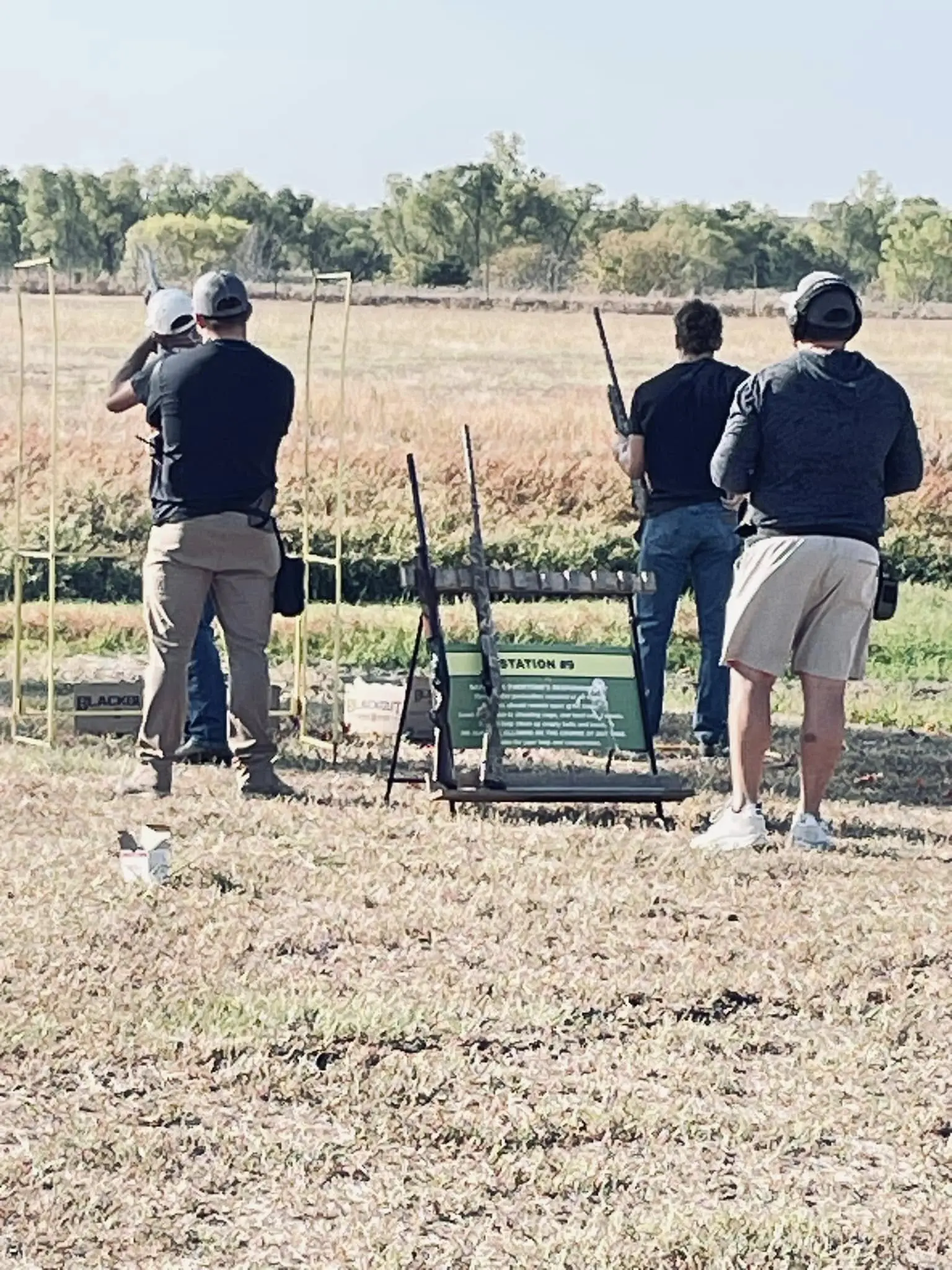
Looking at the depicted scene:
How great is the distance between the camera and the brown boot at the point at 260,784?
30.8 feet

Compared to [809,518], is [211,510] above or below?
below

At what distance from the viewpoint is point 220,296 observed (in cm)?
916

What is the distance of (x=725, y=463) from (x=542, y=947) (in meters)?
2.12

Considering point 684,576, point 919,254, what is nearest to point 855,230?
point 919,254

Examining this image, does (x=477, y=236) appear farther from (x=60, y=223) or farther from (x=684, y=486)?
(x=684, y=486)

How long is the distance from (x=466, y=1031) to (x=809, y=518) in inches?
115

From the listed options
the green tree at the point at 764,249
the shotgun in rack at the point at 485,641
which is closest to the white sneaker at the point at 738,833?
the shotgun in rack at the point at 485,641

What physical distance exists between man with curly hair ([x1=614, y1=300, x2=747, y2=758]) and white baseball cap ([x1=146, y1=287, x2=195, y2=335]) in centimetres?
204

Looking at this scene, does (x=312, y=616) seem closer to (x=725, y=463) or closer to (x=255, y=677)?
(x=255, y=677)

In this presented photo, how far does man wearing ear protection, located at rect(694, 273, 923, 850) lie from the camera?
8344 millimetres

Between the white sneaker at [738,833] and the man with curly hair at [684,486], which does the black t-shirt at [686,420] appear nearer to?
the man with curly hair at [684,486]

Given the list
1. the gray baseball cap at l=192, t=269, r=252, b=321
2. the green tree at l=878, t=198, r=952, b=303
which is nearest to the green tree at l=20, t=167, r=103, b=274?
the green tree at l=878, t=198, r=952, b=303

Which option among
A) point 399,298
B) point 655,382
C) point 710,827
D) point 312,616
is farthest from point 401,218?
point 710,827

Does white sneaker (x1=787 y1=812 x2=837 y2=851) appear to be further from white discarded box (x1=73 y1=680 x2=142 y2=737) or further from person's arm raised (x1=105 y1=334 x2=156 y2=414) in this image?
white discarded box (x1=73 y1=680 x2=142 y2=737)
